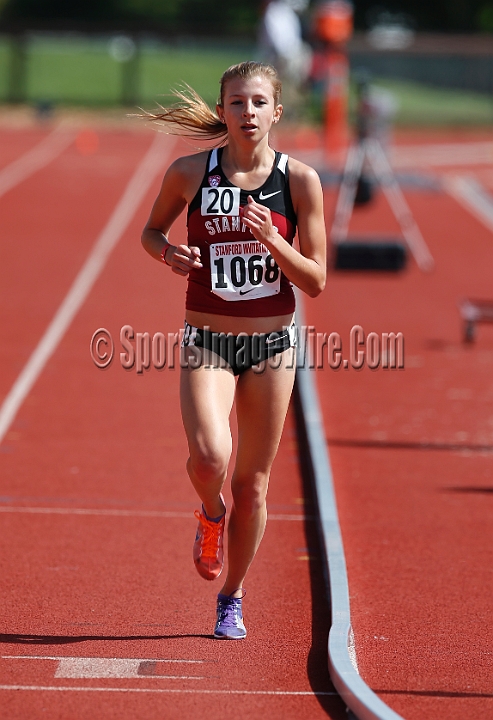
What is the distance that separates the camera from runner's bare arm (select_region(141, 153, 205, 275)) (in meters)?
4.39

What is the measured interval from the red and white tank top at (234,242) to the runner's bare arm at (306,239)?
41 millimetres

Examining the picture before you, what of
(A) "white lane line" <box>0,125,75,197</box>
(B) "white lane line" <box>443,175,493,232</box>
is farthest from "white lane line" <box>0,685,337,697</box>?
(A) "white lane line" <box>0,125,75,197</box>

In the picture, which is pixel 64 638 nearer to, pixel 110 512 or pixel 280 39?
pixel 110 512

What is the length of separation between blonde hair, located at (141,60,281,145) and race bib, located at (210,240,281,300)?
424mm

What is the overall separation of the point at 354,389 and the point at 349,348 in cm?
162

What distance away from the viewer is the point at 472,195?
921 inches

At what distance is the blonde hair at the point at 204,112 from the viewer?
4453mm

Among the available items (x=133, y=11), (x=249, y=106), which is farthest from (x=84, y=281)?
(x=133, y=11)

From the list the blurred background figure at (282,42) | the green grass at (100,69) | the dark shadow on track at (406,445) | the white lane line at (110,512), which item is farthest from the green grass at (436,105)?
the white lane line at (110,512)

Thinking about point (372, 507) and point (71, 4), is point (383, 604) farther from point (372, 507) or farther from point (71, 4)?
point (71, 4)

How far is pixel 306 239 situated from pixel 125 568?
6.65ft

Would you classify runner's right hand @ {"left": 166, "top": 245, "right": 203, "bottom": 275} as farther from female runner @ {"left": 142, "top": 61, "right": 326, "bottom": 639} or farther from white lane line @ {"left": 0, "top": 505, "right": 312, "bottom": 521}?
white lane line @ {"left": 0, "top": 505, "right": 312, "bottom": 521}

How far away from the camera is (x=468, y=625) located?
5.04 metres

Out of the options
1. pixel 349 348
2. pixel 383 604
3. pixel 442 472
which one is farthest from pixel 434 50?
pixel 383 604
